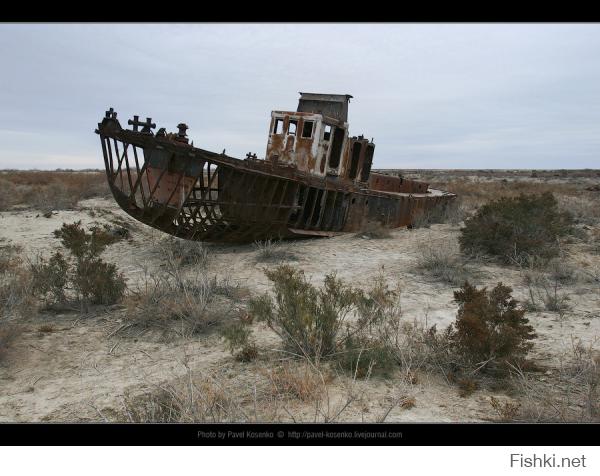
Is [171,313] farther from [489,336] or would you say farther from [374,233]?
[374,233]

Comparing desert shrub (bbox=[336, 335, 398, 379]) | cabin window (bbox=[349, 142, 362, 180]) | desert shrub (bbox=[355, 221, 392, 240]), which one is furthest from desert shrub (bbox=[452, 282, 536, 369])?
cabin window (bbox=[349, 142, 362, 180])

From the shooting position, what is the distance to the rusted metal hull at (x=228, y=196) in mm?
8695

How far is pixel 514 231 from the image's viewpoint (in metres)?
9.20

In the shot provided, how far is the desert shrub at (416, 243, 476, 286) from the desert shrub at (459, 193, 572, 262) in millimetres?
839

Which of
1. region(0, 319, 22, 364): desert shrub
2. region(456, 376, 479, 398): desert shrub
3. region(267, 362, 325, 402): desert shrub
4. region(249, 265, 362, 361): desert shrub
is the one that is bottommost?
region(0, 319, 22, 364): desert shrub

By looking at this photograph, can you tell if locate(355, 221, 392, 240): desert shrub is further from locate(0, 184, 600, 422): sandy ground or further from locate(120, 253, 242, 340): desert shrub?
locate(120, 253, 242, 340): desert shrub

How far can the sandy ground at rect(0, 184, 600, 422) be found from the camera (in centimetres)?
375

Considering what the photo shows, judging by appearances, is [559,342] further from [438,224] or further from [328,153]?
[438,224]

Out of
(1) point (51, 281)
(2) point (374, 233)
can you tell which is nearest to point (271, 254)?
(2) point (374, 233)

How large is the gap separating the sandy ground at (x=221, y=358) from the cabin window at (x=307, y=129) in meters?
3.89

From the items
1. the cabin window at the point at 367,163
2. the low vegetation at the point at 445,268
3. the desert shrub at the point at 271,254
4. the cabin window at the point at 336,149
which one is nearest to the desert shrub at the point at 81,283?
the desert shrub at the point at 271,254

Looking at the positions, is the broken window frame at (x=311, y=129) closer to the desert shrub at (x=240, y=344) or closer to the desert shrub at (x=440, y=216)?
the desert shrub at (x=440, y=216)

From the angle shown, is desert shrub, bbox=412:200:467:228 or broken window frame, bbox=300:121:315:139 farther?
desert shrub, bbox=412:200:467:228

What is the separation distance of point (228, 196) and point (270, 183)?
112 centimetres
